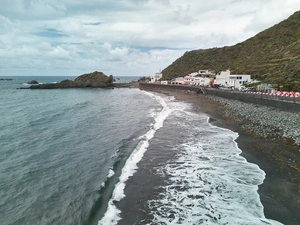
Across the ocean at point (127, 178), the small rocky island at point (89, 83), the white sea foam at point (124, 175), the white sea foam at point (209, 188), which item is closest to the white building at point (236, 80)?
the ocean at point (127, 178)

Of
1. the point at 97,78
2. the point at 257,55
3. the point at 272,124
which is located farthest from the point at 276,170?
the point at 257,55

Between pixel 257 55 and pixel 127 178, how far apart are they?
112m

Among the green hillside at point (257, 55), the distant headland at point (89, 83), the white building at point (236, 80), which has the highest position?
the green hillside at point (257, 55)

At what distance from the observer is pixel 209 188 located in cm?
1217

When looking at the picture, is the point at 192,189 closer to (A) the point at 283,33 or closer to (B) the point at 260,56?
(B) the point at 260,56

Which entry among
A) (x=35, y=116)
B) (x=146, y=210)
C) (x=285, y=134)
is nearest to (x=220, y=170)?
(x=146, y=210)

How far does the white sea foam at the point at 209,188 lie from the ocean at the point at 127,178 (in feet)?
0.13

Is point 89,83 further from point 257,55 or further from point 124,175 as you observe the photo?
point 124,175

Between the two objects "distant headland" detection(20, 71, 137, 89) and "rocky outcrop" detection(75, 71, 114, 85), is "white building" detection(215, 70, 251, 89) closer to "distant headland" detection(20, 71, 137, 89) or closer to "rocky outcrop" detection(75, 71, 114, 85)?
"distant headland" detection(20, 71, 137, 89)

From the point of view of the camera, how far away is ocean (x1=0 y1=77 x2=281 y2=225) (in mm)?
10023

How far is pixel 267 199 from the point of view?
35.8ft

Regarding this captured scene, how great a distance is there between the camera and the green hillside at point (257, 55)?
268ft

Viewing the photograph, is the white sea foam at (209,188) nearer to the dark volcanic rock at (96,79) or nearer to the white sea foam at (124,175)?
the white sea foam at (124,175)

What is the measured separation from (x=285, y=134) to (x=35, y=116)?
31130mm
